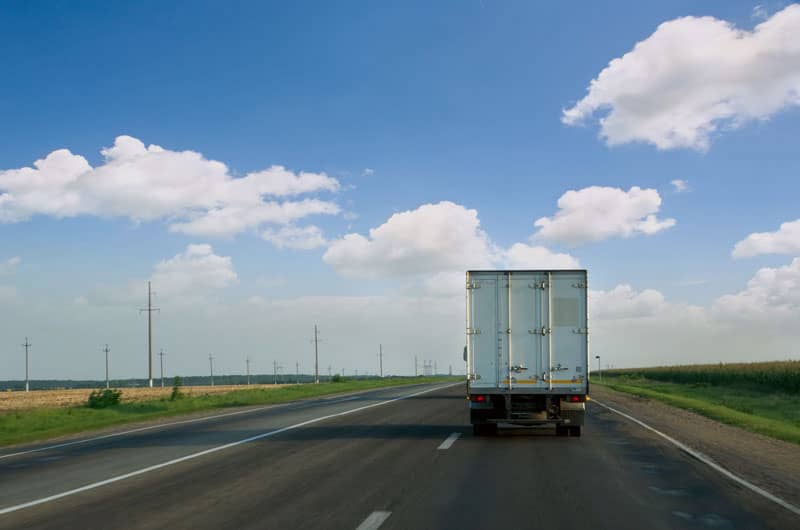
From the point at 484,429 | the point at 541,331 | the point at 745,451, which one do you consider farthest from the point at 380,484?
the point at 745,451

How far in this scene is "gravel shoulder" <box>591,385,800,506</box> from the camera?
10477 millimetres

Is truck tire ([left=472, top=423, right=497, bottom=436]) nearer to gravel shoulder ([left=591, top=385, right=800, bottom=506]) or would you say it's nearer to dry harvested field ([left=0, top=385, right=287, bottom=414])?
gravel shoulder ([left=591, top=385, right=800, bottom=506])

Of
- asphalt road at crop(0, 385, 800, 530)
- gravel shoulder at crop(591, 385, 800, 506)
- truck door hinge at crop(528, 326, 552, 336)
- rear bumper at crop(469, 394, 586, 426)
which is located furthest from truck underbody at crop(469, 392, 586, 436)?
gravel shoulder at crop(591, 385, 800, 506)

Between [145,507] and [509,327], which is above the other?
[509,327]

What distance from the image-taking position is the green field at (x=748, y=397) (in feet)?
75.4

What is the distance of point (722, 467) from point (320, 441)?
7.91 metres

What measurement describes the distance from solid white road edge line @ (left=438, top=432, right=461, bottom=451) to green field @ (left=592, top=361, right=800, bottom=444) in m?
7.80

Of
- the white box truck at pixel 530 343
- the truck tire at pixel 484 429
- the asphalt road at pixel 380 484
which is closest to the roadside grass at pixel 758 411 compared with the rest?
the asphalt road at pixel 380 484

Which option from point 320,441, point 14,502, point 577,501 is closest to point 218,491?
point 14,502

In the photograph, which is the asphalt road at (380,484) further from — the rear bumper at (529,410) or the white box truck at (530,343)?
the white box truck at (530,343)

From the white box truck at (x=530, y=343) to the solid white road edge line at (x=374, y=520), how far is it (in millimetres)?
7863

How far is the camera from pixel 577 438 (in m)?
16.2

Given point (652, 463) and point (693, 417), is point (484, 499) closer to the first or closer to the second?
point (652, 463)

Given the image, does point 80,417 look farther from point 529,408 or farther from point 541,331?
point 541,331
